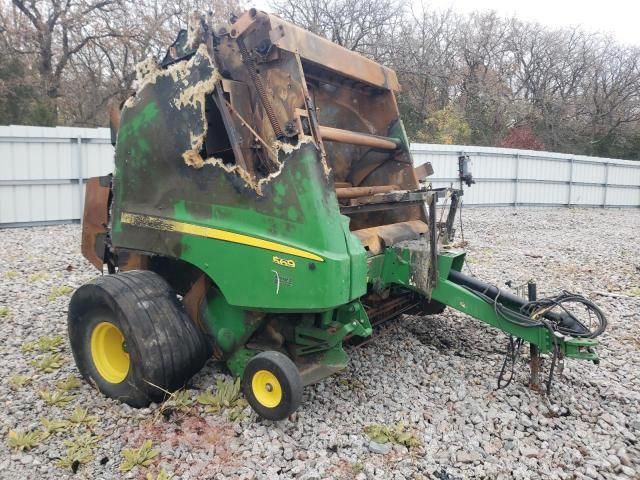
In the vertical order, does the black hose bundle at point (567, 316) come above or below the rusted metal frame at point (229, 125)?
below

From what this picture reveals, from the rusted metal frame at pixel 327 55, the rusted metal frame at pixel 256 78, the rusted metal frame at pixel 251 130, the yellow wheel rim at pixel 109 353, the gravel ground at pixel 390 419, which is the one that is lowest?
the gravel ground at pixel 390 419

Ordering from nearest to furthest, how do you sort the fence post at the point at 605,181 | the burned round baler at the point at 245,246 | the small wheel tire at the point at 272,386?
the small wheel tire at the point at 272,386, the burned round baler at the point at 245,246, the fence post at the point at 605,181

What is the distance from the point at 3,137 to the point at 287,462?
10.1 m

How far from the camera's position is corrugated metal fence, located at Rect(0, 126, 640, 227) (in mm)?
10344

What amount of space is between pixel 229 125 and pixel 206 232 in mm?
673

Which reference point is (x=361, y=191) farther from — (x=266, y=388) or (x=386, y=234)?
(x=266, y=388)

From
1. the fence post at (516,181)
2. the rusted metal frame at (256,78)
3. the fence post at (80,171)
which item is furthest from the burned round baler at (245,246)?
the fence post at (516,181)

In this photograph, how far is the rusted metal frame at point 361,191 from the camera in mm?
3604

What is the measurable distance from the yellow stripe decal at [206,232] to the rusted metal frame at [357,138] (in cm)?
82

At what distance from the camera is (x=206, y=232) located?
10.3 ft

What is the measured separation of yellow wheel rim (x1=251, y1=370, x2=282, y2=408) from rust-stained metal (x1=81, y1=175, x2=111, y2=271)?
199cm

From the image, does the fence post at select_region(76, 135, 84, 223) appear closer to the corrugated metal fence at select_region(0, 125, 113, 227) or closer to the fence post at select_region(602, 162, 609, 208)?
the corrugated metal fence at select_region(0, 125, 113, 227)

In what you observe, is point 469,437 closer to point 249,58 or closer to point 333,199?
point 333,199

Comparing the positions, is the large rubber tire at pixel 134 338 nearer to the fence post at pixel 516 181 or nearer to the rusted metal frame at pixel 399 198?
the rusted metal frame at pixel 399 198
